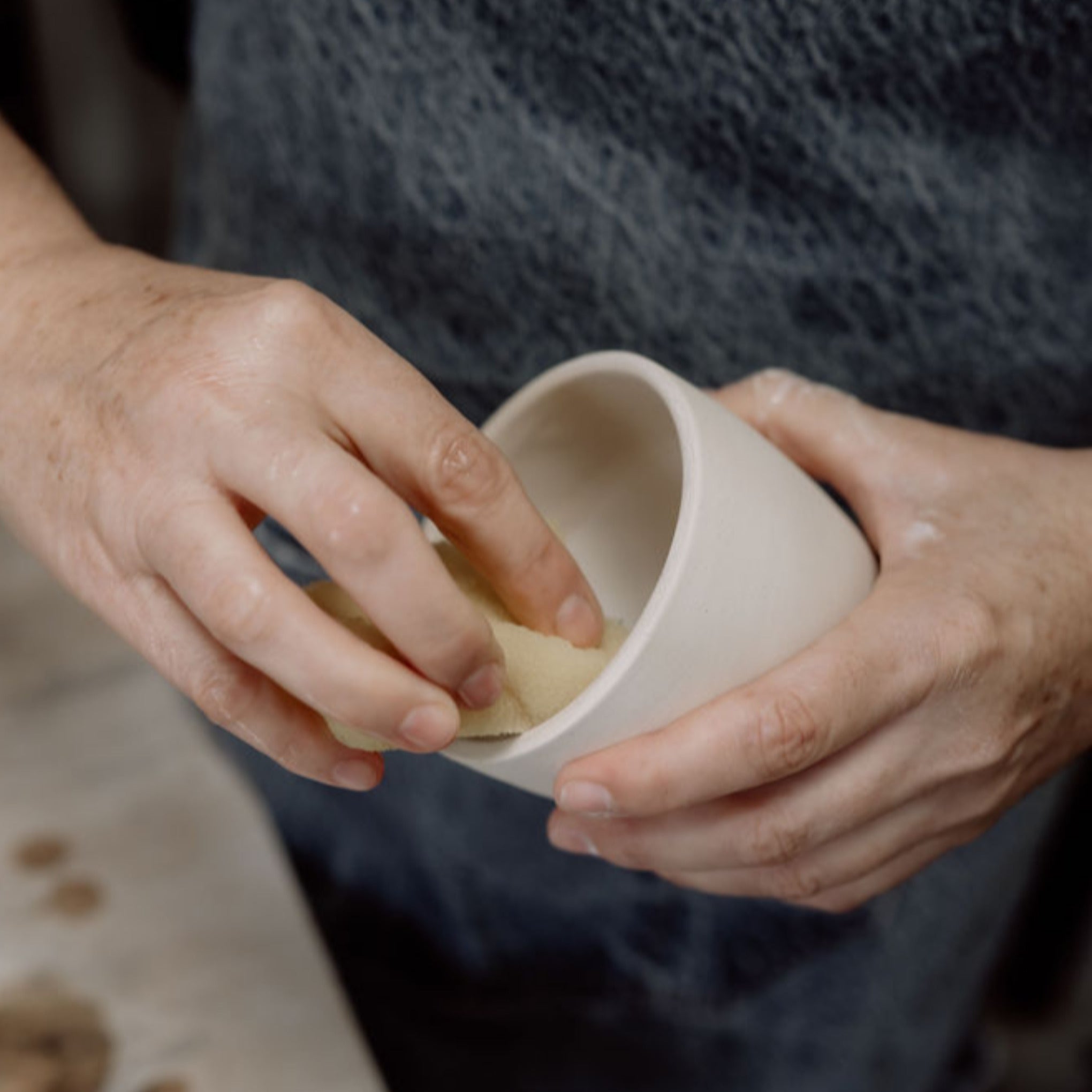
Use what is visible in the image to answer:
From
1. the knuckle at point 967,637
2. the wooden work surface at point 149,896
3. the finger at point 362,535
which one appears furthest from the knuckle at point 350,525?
the wooden work surface at point 149,896

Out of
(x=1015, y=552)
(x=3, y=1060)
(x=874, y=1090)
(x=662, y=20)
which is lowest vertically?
(x=874, y=1090)

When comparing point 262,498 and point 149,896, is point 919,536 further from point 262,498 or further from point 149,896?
point 149,896

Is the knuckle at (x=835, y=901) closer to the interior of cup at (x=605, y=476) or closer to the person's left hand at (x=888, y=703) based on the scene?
the person's left hand at (x=888, y=703)

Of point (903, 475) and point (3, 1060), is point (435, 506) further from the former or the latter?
point (3, 1060)

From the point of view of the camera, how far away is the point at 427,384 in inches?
14.9

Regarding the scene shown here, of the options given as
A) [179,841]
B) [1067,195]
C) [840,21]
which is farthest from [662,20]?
[179,841]

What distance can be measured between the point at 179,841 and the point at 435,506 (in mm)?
357

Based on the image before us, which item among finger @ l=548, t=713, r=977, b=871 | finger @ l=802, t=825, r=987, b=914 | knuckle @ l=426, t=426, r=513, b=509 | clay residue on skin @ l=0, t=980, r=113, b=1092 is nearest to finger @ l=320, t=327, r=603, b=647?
knuckle @ l=426, t=426, r=513, b=509

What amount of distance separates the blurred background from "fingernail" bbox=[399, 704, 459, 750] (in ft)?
1.14

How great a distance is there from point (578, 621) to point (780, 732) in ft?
0.26

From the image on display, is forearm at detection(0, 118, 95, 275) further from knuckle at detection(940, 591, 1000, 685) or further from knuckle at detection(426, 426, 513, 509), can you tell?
knuckle at detection(940, 591, 1000, 685)

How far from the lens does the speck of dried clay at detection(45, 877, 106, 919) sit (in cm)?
61

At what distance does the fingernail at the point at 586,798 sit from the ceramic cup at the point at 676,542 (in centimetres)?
1

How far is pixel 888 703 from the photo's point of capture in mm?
421
